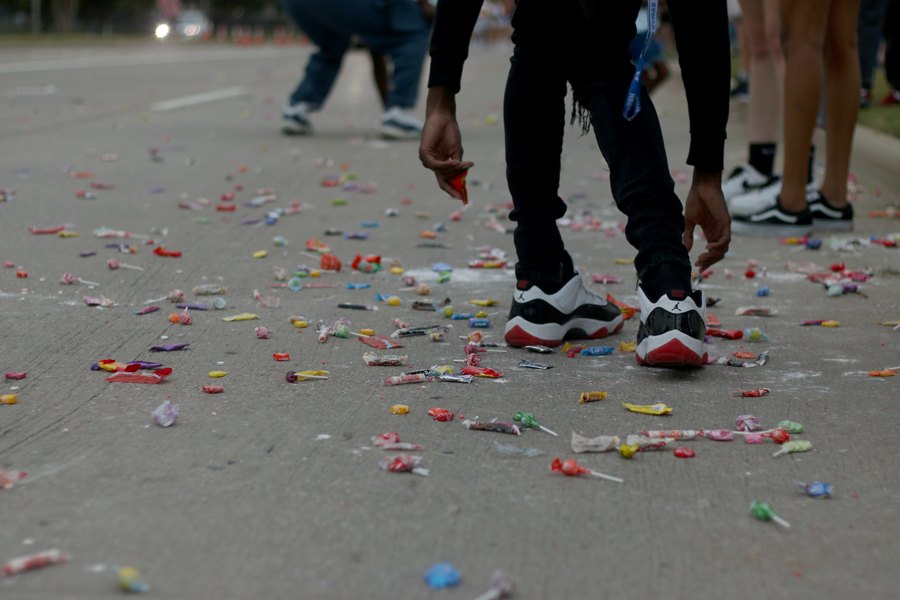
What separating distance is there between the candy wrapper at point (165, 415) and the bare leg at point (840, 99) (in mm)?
3320

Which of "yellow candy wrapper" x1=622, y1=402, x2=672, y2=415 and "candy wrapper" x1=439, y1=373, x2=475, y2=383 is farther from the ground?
"yellow candy wrapper" x1=622, y1=402, x2=672, y2=415

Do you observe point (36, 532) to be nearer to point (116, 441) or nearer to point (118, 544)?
point (118, 544)

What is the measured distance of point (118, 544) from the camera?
4.88 feet

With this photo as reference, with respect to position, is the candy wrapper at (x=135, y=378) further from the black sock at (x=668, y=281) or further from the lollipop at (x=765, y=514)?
the lollipop at (x=765, y=514)

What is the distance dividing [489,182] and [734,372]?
11.1 feet

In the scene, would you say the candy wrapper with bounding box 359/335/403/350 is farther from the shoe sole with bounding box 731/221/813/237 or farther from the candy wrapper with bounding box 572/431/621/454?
the shoe sole with bounding box 731/221/813/237

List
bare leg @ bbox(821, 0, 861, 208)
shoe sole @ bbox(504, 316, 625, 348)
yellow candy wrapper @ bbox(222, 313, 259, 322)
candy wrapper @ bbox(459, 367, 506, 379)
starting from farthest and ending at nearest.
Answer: bare leg @ bbox(821, 0, 861, 208), yellow candy wrapper @ bbox(222, 313, 259, 322), shoe sole @ bbox(504, 316, 625, 348), candy wrapper @ bbox(459, 367, 506, 379)

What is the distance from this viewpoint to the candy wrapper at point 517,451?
74.0 inches

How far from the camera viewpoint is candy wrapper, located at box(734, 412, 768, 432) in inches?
79.8

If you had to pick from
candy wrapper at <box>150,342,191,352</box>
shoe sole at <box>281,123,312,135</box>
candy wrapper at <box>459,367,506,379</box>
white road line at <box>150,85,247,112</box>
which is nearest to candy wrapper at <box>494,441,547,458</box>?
candy wrapper at <box>459,367,506,379</box>

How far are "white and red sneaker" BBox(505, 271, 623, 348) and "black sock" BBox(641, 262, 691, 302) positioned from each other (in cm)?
33

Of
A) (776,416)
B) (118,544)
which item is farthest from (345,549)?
(776,416)

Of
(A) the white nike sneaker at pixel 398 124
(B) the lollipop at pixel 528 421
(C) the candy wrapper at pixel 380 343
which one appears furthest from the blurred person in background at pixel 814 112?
(A) the white nike sneaker at pixel 398 124

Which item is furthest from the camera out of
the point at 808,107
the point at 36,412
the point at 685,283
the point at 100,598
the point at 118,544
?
the point at 808,107
